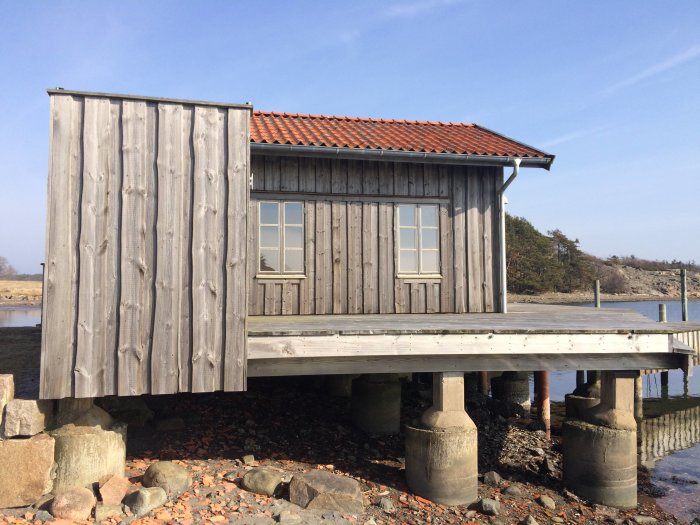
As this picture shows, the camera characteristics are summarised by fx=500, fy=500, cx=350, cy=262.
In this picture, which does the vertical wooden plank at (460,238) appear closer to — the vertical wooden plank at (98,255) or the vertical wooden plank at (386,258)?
the vertical wooden plank at (386,258)

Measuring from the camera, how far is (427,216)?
938 centimetres

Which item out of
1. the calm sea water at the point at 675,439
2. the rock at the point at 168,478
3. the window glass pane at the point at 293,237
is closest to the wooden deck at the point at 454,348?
the rock at the point at 168,478

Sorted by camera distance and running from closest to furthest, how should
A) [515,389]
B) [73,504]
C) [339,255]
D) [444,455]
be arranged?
[73,504]
[444,455]
[339,255]
[515,389]

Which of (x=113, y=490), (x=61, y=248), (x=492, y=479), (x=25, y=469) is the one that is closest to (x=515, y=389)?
(x=492, y=479)

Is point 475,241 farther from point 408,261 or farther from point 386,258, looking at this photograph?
point 386,258

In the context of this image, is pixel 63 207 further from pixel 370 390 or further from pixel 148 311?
pixel 370 390

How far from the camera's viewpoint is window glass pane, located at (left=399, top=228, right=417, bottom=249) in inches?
364

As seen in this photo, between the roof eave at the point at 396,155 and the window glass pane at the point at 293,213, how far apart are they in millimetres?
904

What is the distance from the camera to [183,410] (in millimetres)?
7930

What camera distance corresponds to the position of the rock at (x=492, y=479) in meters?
6.88

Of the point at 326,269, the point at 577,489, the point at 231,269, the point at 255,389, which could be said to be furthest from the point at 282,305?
the point at 577,489

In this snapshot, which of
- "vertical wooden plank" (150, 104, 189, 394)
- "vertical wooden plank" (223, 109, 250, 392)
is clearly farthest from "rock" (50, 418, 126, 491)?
"vertical wooden plank" (223, 109, 250, 392)

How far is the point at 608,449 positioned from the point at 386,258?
14.8 ft

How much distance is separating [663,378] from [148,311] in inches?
756
